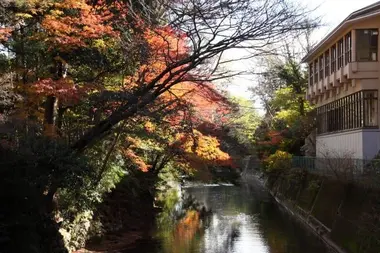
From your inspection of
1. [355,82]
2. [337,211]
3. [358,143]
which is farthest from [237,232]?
[355,82]

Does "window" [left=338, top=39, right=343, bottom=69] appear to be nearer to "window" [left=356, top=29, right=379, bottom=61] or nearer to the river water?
"window" [left=356, top=29, right=379, bottom=61]

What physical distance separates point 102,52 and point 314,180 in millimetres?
15305

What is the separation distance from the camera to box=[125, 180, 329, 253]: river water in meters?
19.6

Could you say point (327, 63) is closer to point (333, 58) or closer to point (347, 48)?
point (333, 58)

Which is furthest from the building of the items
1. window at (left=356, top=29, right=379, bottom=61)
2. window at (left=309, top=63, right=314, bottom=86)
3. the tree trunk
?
the tree trunk

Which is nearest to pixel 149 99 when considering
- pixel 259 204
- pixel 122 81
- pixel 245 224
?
pixel 122 81

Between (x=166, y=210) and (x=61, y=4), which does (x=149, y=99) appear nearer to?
(x=61, y=4)

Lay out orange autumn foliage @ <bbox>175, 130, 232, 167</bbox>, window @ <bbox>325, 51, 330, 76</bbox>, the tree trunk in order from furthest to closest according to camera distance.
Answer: window @ <bbox>325, 51, 330, 76</bbox> → orange autumn foliage @ <bbox>175, 130, 232, 167</bbox> → the tree trunk

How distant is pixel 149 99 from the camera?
1416 cm

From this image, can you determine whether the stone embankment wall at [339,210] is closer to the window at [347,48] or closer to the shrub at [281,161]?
the shrub at [281,161]

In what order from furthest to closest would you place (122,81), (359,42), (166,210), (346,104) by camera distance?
(166,210)
(346,104)
(359,42)
(122,81)

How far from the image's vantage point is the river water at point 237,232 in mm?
19625

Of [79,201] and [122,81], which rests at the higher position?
[122,81]

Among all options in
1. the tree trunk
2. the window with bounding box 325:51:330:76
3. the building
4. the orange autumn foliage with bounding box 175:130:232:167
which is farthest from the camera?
the window with bounding box 325:51:330:76
